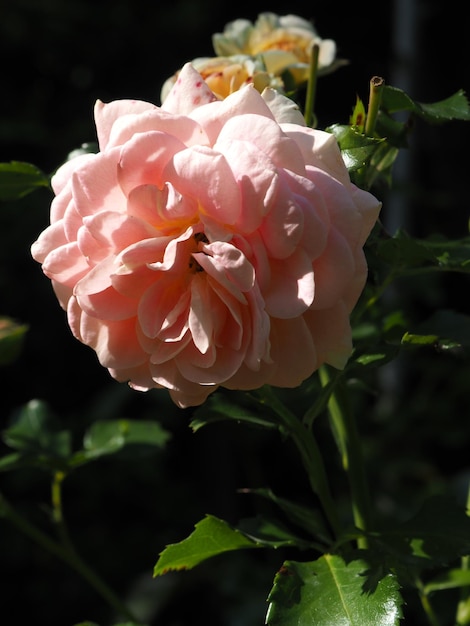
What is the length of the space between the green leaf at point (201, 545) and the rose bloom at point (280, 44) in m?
0.39

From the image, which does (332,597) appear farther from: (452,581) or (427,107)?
(427,107)

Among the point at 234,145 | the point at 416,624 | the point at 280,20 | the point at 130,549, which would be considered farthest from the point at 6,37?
the point at 234,145

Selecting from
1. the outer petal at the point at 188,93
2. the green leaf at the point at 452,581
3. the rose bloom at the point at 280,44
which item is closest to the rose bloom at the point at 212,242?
the outer petal at the point at 188,93

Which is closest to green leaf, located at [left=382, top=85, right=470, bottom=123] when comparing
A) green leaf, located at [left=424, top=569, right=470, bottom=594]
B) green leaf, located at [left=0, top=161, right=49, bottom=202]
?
green leaf, located at [left=0, top=161, right=49, bottom=202]

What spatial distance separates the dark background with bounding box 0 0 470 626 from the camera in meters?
2.21

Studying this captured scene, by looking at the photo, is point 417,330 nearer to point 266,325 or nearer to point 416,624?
point 266,325

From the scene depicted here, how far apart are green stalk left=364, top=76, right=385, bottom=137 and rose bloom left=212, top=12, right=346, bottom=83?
0.61 feet

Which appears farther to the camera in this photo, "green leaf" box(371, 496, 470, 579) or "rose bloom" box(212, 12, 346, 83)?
"rose bloom" box(212, 12, 346, 83)

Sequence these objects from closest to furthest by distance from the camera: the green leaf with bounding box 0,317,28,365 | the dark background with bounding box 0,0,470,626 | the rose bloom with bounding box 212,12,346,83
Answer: the rose bloom with bounding box 212,12,346,83
the green leaf with bounding box 0,317,28,365
the dark background with bounding box 0,0,470,626

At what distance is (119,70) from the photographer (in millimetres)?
2494

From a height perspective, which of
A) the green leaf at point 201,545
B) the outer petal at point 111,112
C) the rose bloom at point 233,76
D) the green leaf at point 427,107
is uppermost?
the outer petal at point 111,112

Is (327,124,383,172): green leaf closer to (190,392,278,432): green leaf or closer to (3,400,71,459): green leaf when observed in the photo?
(190,392,278,432): green leaf

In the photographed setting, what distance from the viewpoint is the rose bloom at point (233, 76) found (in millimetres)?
660

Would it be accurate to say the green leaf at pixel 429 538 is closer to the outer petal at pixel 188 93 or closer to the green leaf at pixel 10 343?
the outer petal at pixel 188 93
